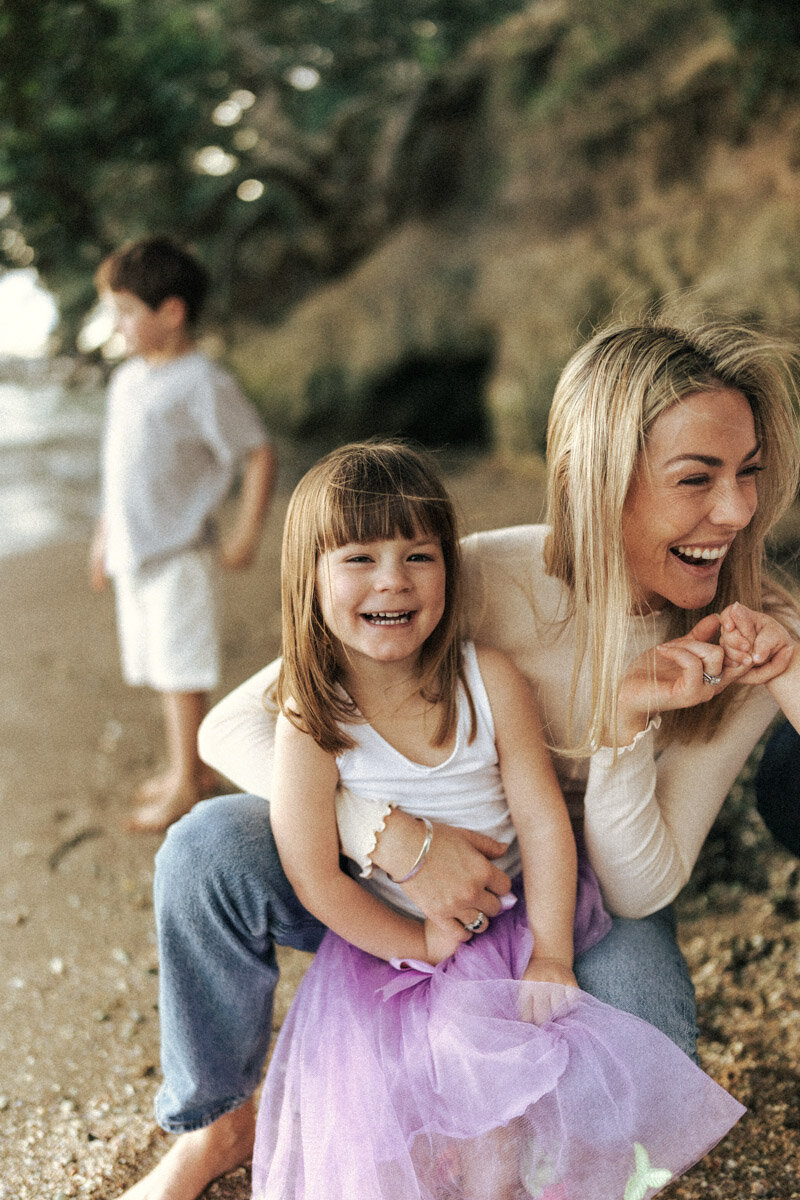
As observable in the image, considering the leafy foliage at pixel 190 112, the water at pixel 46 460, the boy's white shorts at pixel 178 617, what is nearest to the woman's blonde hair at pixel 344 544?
the boy's white shorts at pixel 178 617

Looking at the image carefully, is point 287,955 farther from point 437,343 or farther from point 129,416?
point 437,343

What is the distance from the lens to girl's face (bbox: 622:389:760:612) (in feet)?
4.54

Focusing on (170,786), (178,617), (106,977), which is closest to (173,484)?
(178,617)

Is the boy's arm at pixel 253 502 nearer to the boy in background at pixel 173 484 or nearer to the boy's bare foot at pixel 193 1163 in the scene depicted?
the boy in background at pixel 173 484

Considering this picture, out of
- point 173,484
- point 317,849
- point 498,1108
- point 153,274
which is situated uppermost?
point 153,274

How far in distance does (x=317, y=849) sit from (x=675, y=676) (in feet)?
1.70

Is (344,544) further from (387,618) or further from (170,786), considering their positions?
(170,786)

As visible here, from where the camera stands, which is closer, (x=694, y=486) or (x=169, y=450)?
(x=694, y=486)

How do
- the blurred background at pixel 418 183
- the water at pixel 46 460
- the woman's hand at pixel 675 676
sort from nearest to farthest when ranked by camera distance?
the woman's hand at pixel 675 676
the blurred background at pixel 418 183
the water at pixel 46 460

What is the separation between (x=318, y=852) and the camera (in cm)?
143

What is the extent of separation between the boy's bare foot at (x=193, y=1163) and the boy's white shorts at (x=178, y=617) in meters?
1.32

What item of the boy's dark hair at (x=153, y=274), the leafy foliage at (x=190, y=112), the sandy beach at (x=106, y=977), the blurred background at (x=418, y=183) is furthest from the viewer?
the blurred background at (x=418, y=183)

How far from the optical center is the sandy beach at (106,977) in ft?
5.28

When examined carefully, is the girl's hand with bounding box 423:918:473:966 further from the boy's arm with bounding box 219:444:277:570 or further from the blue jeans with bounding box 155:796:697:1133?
the boy's arm with bounding box 219:444:277:570
